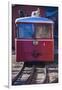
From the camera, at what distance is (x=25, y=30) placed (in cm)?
324

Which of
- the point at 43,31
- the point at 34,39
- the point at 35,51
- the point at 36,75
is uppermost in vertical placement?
the point at 43,31

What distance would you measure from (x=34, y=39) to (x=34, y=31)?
0.35 feet

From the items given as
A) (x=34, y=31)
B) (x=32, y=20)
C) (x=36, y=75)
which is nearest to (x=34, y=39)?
(x=34, y=31)

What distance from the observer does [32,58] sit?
3.24 m

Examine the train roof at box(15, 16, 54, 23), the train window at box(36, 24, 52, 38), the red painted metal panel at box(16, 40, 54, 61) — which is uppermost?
the train roof at box(15, 16, 54, 23)

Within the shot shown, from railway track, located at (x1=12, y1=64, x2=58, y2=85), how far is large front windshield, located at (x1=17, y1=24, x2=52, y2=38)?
388 millimetres

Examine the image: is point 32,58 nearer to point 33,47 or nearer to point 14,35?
point 33,47

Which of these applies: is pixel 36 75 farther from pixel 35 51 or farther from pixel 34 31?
pixel 34 31

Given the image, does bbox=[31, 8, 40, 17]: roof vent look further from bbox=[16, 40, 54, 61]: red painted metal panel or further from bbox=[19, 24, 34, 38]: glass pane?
bbox=[16, 40, 54, 61]: red painted metal panel

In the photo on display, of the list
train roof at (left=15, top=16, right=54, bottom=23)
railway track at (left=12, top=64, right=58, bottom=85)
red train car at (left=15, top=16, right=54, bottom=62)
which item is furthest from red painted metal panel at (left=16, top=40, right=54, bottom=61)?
train roof at (left=15, top=16, right=54, bottom=23)

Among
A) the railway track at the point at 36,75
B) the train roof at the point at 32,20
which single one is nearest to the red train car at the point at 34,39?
the train roof at the point at 32,20

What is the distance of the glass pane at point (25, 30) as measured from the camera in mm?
3230

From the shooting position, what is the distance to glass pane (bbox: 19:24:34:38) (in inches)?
127

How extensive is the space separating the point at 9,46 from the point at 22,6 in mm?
536
